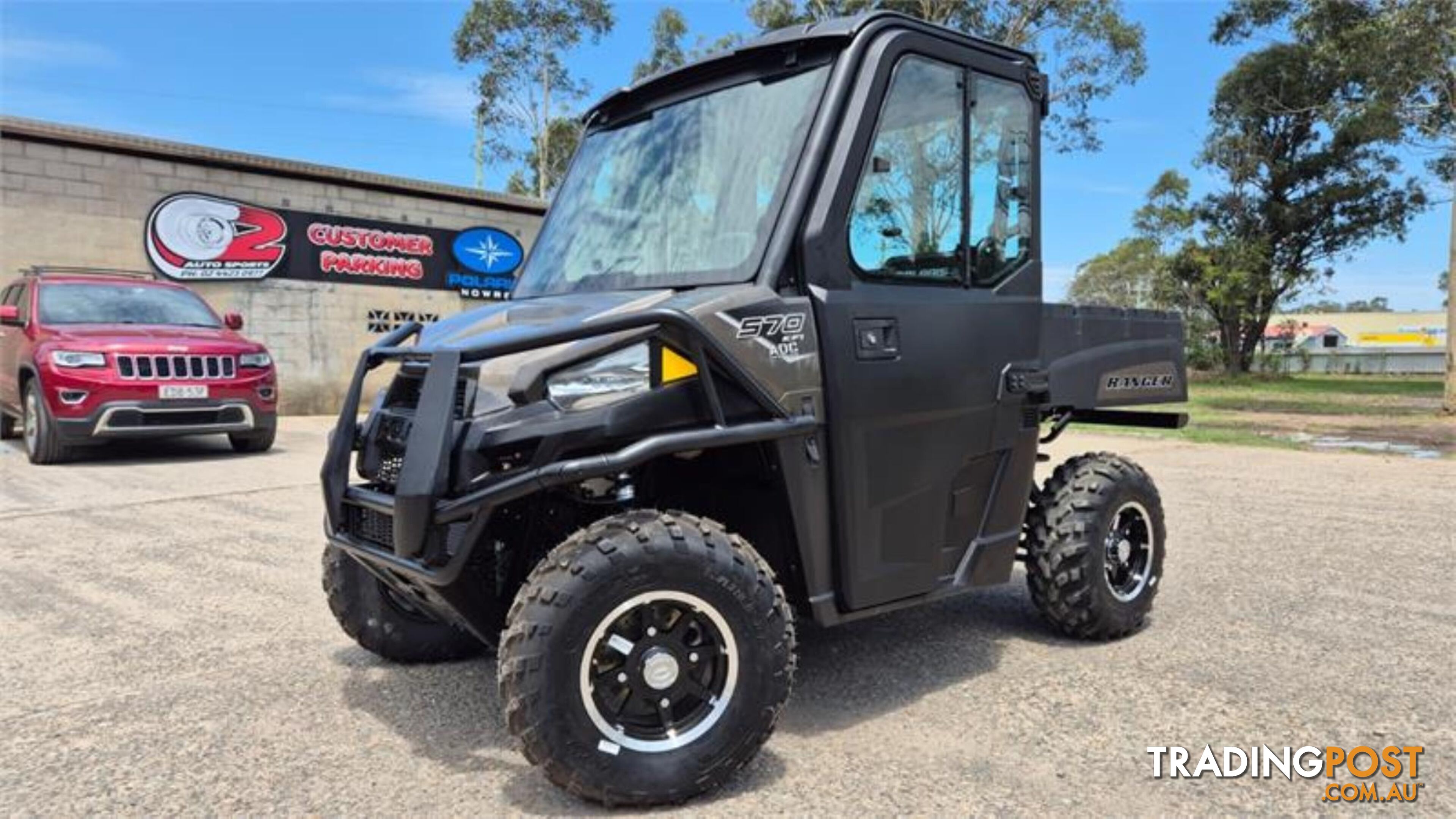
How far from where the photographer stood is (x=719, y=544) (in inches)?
109

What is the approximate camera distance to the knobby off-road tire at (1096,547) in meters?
4.08

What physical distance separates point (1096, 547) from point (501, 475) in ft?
8.55

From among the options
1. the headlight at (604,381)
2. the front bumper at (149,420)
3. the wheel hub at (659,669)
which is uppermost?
the headlight at (604,381)

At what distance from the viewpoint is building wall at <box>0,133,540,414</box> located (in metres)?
14.0

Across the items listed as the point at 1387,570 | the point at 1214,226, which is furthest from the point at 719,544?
the point at 1214,226

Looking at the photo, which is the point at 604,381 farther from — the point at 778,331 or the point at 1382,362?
the point at 1382,362

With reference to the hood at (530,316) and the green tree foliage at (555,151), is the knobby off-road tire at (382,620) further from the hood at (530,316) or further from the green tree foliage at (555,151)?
the green tree foliage at (555,151)

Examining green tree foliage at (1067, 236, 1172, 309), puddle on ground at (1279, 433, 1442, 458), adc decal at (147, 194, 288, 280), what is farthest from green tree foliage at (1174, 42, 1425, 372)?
adc decal at (147, 194, 288, 280)

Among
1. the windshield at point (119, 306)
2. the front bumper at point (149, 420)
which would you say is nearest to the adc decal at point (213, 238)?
the windshield at point (119, 306)

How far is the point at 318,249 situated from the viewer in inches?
674

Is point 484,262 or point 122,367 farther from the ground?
point 484,262

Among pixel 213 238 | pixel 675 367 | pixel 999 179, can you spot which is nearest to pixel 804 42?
pixel 999 179

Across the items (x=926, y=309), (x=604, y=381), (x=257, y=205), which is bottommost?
(x=604, y=381)

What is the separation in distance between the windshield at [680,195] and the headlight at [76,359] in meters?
7.44
